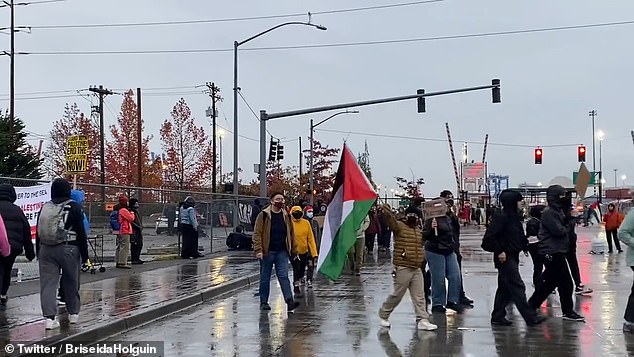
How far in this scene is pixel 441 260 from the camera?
38.7 ft

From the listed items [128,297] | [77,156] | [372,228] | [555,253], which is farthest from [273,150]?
[555,253]

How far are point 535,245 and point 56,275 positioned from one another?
685 centimetres

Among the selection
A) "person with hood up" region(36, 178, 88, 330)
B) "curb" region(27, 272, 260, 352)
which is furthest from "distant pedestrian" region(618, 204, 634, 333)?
"person with hood up" region(36, 178, 88, 330)

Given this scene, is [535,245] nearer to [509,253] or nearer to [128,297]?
[509,253]

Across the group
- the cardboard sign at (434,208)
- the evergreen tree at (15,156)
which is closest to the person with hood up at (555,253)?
the cardboard sign at (434,208)

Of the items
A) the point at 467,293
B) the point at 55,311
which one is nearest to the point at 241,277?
the point at 467,293

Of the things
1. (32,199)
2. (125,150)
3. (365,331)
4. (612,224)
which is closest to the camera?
(365,331)

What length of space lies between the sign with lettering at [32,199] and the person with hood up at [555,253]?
921 centimetres

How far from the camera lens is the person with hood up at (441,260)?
11.6m

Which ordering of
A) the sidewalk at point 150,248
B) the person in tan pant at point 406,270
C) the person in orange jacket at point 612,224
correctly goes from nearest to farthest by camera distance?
the person in tan pant at point 406,270, the sidewalk at point 150,248, the person in orange jacket at point 612,224

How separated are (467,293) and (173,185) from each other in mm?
45693

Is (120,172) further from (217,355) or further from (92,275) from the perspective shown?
(217,355)

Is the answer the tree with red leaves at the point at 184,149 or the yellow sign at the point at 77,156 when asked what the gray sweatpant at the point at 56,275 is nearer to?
the yellow sign at the point at 77,156

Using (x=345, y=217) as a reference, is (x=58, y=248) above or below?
below
